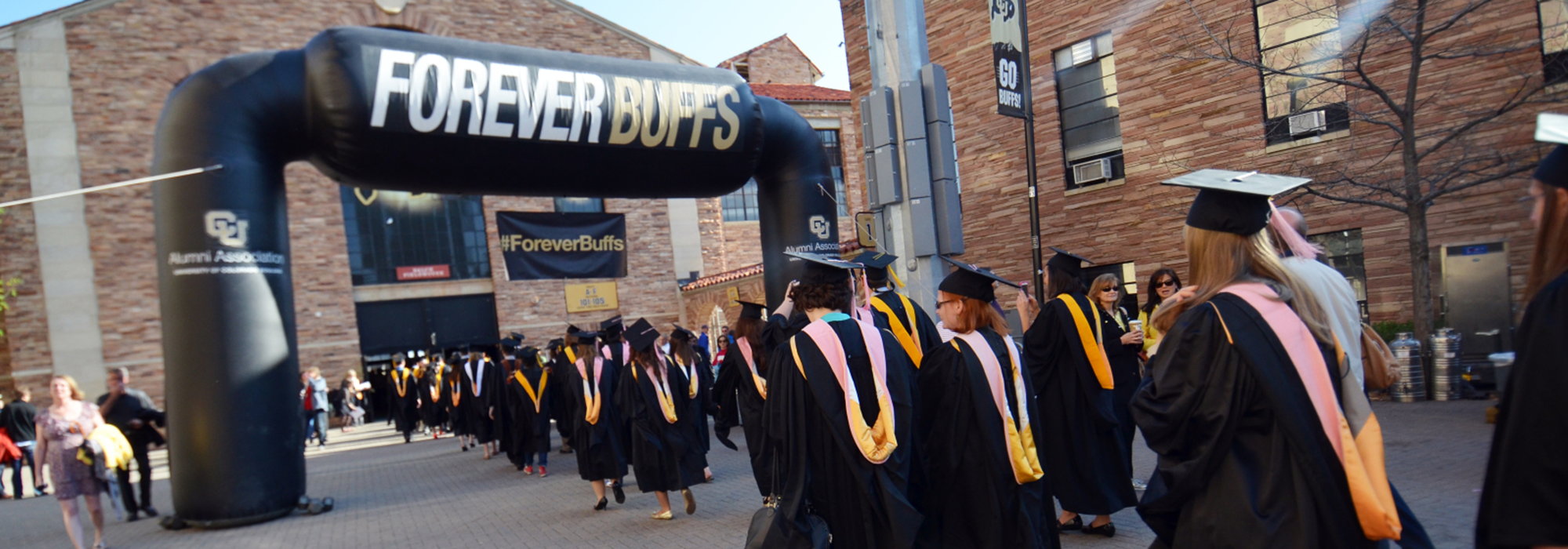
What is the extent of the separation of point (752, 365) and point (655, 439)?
1.25 metres

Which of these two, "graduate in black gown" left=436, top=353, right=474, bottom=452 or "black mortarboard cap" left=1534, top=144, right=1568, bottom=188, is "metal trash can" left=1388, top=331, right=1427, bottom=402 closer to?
"black mortarboard cap" left=1534, top=144, right=1568, bottom=188

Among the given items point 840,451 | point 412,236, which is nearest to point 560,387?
point 840,451

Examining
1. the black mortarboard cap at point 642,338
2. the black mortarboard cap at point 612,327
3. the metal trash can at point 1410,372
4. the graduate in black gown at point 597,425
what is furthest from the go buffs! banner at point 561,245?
the metal trash can at point 1410,372

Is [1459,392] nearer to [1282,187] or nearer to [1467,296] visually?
[1467,296]

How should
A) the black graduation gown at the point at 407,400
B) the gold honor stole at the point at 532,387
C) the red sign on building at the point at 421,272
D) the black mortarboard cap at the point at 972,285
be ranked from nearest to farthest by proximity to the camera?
1. the black mortarboard cap at the point at 972,285
2. the gold honor stole at the point at 532,387
3. the black graduation gown at the point at 407,400
4. the red sign on building at the point at 421,272

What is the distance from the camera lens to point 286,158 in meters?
9.20

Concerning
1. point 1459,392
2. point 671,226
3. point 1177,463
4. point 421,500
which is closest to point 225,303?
point 421,500

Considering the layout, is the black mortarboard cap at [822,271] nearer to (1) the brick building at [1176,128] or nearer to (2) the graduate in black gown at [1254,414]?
(2) the graduate in black gown at [1254,414]

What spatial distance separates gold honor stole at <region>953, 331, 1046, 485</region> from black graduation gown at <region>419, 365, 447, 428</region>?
49.3 ft

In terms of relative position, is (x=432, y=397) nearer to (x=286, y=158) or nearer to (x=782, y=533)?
(x=286, y=158)

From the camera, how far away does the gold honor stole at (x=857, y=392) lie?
4.03m

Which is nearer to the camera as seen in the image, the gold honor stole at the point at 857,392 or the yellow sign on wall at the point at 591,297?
the gold honor stole at the point at 857,392

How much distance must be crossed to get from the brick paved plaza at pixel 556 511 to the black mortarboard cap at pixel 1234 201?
3.31m

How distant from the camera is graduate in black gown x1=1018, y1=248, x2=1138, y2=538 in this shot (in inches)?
221
